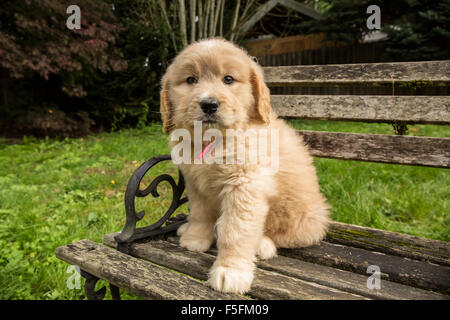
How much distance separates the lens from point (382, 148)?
→ 2033 mm

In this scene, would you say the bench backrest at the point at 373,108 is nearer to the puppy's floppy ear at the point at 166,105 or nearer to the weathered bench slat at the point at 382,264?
the weathered bench slat at the point at 382,264

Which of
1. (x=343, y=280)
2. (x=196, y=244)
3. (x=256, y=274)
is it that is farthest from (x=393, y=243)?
(x=196, y=244)

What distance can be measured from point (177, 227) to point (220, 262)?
0.61 metres

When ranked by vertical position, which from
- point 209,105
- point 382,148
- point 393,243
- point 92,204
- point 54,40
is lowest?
point 92,204

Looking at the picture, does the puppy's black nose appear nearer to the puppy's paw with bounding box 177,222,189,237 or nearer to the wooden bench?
the wooden bench

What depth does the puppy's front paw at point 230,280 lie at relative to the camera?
132 cm

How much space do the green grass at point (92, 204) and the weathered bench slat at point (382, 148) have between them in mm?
755

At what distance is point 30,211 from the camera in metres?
3.02

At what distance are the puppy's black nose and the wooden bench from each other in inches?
21.0

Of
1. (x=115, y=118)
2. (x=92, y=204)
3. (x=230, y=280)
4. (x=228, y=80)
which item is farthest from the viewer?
(x=115, y=118)

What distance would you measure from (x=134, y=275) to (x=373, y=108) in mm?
1689

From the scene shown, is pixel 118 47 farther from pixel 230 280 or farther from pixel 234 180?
pixel 230 280

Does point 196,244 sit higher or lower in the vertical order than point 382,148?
lower

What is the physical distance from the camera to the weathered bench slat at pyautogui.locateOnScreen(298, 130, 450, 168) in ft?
6.14
